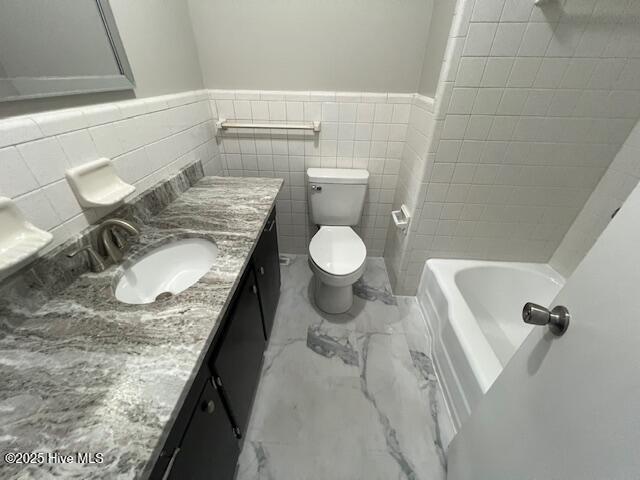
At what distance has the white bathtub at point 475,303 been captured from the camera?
1169mm

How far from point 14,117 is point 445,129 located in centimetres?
146

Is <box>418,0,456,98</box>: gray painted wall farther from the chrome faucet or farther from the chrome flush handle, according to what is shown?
the chrome faucet

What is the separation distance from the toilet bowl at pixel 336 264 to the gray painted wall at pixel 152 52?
108cm

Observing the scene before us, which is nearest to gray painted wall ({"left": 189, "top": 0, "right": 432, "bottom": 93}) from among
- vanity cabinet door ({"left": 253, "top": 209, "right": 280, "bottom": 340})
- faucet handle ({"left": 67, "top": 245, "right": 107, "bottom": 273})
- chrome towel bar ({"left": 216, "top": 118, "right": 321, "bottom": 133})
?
chrome towel bar ({"left": 216, "top": 118, "right": 321, "bottom": 133})

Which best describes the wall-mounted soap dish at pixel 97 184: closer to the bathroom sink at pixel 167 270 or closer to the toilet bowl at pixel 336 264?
the bathroom sink at pixel 167 270

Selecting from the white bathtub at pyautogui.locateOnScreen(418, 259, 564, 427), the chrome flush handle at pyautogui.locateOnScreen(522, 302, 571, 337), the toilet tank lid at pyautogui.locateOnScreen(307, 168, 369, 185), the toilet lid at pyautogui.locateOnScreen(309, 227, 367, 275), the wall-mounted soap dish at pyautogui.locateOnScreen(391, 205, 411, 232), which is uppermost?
the chrome flush handle at pyautogui.locateOnScreen(522, 302, 571, 337)

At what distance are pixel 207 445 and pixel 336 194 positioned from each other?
4.47 ft

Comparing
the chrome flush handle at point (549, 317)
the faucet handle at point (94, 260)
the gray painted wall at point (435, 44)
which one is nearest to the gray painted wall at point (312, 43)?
the gray painted wall at point (435, 44)

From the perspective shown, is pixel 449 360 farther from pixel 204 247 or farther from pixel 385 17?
A: pixel 385 17

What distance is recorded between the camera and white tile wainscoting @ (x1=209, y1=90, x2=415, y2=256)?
1481mm

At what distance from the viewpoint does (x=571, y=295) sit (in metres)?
0.52

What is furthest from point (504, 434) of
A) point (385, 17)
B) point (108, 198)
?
point (385, 17)

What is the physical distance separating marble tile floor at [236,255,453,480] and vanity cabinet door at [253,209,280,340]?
242 mm

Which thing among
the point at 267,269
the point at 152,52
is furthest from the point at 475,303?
the point at 152,52
